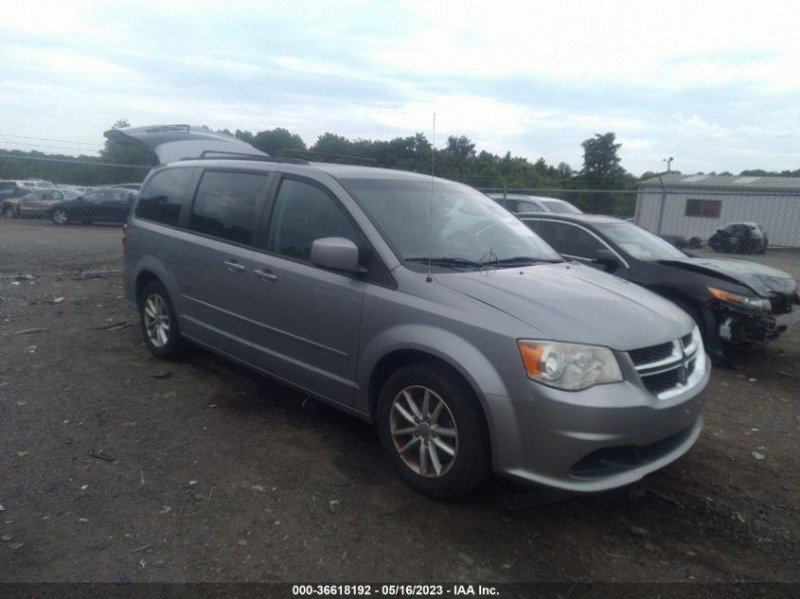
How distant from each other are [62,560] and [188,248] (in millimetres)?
2788

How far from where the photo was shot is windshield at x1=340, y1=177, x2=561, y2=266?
3.84 m

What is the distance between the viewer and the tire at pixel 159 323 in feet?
17.8

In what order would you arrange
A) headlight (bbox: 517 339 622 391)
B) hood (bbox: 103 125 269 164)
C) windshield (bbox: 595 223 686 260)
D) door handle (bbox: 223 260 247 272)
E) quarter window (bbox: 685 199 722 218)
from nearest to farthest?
headlight (bbox: 517 339 622 391) → door handle (bbox: 223 260 247 272) → windshield (bbox: 595 223 686 260) → hood (bbox: 103 125 269 164) → quarter window (bbox: 685 199 722 218)

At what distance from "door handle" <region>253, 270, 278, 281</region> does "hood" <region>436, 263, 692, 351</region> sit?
1285 millimetres

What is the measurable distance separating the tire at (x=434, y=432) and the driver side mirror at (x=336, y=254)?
27.2 inches

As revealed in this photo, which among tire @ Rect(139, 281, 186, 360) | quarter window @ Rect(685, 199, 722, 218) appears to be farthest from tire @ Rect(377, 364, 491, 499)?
quarter window @ Rect(685, 199, 722, 218)

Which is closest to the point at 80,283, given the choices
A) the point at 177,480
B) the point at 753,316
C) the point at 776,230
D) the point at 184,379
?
the point at 184,379

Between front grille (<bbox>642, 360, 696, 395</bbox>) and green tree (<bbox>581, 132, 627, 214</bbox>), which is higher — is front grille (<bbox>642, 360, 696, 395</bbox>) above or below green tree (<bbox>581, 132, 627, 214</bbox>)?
below

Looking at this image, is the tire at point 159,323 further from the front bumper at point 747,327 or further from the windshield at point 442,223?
the front bumper at point 747,327

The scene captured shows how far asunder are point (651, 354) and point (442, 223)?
1.61 metres

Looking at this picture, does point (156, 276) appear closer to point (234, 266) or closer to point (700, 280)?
point (234, 266)

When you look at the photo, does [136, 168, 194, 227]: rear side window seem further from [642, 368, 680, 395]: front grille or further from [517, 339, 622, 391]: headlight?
[642, 368, 680, 395]: front grille

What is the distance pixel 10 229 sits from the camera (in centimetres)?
1912

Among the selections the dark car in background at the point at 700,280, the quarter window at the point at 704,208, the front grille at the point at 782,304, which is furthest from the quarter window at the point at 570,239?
the quarter window at the point at 704,208
